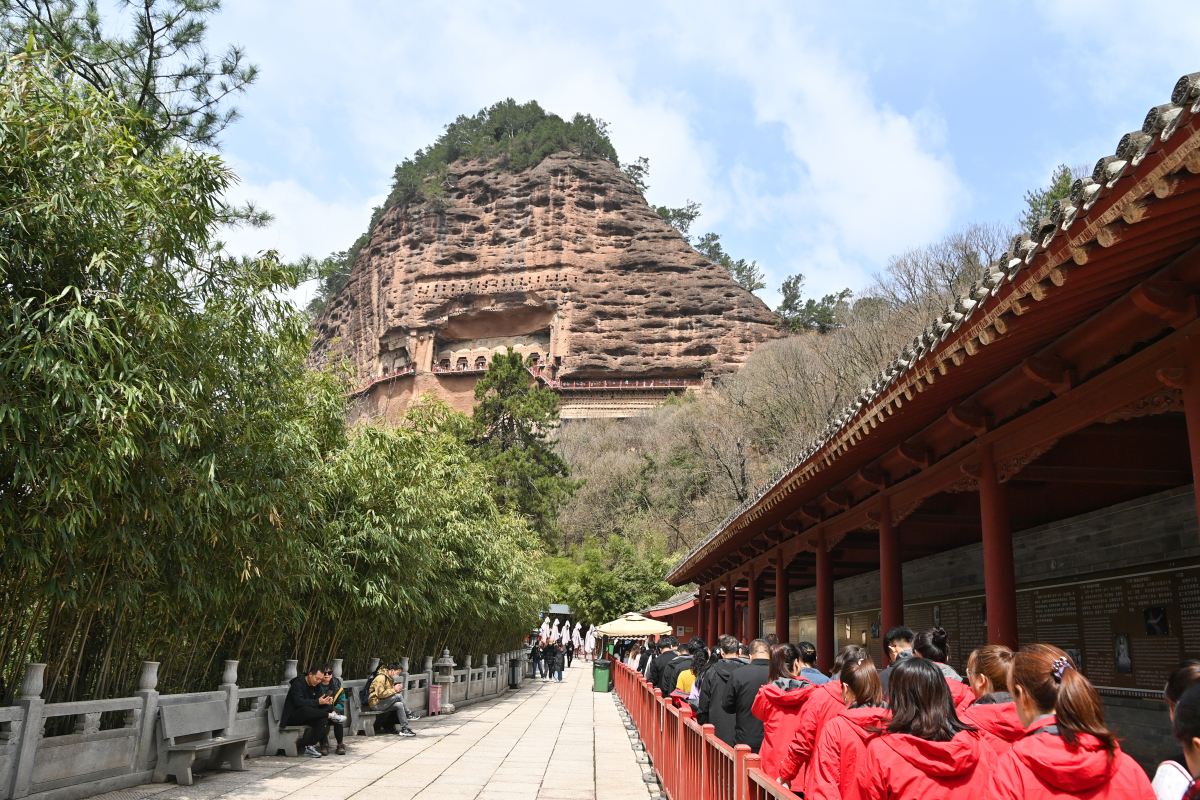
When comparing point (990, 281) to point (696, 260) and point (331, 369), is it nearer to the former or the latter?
point (331, 369)

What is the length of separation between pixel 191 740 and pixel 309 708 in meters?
1.61

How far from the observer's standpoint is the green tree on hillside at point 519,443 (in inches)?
1437

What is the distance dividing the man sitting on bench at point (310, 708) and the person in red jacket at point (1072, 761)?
790cm

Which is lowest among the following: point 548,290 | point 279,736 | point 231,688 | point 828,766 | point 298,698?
point 279,736

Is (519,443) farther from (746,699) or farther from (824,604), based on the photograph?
(746,699)

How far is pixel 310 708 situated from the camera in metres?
8.66

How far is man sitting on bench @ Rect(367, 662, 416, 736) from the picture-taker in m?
10.9

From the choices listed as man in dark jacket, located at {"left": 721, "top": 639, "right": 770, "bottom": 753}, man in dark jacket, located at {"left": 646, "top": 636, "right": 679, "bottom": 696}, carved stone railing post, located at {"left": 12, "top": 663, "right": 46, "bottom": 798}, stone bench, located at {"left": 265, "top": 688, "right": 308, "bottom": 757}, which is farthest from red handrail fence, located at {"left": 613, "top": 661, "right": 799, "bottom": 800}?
carved stone railing post, located at {"left": 12, "top": 663, "right": 46, "bottom": 798}

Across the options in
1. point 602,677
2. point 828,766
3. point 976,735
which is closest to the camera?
point 976,735

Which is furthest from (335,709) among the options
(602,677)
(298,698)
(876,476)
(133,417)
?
(602,677)

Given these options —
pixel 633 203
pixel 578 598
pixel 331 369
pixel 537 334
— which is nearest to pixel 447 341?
pixel 537 334

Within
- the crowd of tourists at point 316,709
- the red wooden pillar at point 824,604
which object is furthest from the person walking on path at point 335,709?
the red wooden pillar at point 824,604

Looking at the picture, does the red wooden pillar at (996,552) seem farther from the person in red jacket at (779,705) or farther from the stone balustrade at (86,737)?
the stone balustrade at (86,737)

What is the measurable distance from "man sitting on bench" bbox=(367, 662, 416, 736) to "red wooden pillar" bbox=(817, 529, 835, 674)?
211 inches
